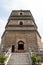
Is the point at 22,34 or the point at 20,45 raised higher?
the point at 22,34

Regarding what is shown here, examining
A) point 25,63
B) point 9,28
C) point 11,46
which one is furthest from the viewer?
point 9,28

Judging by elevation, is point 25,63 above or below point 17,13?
below

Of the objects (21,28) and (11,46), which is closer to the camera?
(11,46)

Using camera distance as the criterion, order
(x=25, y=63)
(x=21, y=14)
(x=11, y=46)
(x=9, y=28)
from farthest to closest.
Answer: (x=21, y=14), (x=9, y=28), (x=11, y=46), (x=25, y=63)

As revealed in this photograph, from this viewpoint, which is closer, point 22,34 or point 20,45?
point 22,34

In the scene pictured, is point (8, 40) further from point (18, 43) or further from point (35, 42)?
point (35, 42)

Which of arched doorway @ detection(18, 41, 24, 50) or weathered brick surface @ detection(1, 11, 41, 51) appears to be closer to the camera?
weathered brick surface @ detection(1, 11, 41, 51)

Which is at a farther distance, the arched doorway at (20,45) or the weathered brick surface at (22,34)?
the arched doorway at (20,45)

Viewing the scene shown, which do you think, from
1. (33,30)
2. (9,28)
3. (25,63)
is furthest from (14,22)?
(25,63)

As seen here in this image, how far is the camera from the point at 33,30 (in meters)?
34.0

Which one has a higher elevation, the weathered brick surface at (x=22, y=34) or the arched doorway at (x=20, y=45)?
the weathered brick surface at (x=22, y=34)

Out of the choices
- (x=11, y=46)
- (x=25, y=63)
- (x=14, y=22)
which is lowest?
(x=25, y=63)

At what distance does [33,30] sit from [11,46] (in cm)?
548

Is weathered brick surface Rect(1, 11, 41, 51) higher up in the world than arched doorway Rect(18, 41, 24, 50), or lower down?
higher up
